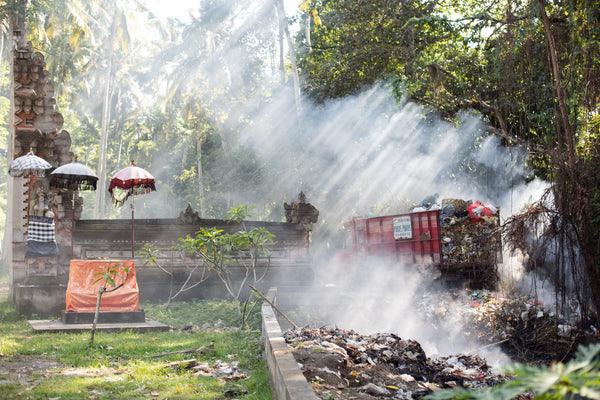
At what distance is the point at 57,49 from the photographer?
1312 inches

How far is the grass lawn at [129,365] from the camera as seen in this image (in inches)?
215

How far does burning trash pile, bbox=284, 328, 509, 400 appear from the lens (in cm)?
558

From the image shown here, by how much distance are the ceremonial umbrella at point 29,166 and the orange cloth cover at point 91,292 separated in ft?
9.78

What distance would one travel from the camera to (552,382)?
1.60 m

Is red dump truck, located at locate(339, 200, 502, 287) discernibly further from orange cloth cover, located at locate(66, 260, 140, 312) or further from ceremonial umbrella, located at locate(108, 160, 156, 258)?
orange cloth cover, located at locate(66, 260, 140, 312)

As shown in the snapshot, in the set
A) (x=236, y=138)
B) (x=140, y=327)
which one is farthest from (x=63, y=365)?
(x=236, y=138)

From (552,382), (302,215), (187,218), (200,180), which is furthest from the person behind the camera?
(200,180)

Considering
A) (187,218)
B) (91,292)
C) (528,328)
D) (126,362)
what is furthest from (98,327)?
(528,328)

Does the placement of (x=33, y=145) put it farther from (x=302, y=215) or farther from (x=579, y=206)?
(x=579, y=206)

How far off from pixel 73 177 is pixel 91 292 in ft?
13.1

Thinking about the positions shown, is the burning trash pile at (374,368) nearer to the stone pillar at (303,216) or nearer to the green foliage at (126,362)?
the green foliage at (126,362)

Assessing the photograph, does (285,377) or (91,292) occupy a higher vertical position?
(91,292)

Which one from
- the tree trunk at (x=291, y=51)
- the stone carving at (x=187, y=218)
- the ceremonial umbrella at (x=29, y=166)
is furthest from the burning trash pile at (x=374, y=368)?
the tree trunk at (x=291, y=51)

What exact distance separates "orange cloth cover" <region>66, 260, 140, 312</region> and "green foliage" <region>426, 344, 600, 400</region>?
32.6ft
